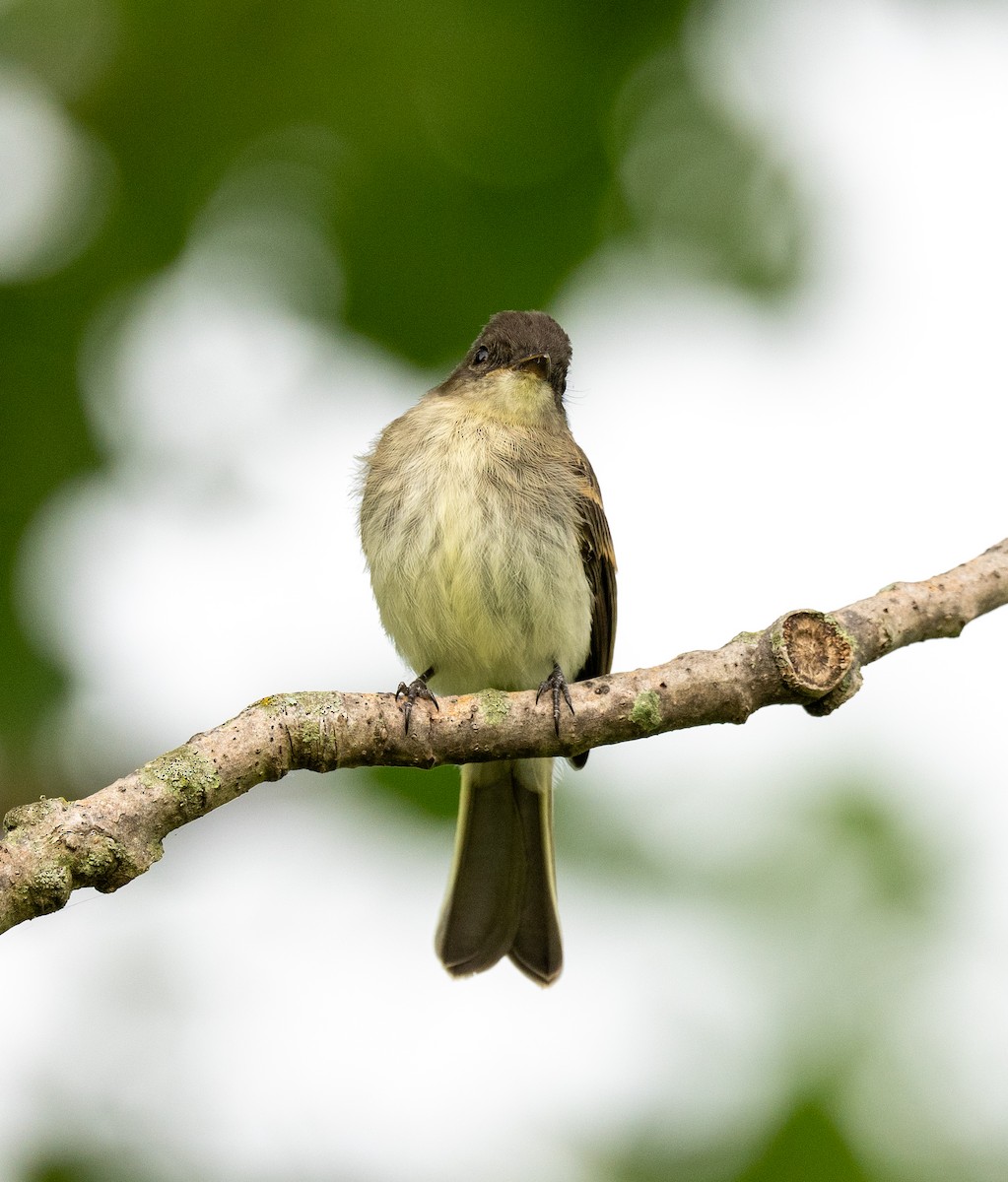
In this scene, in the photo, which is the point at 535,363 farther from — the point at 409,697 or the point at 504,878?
the point at 409,697

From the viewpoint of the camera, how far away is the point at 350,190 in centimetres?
446

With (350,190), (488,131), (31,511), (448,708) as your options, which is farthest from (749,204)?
(31,511)

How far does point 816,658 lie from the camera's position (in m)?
3.57

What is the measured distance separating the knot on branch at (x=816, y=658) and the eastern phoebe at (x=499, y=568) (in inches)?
68.0

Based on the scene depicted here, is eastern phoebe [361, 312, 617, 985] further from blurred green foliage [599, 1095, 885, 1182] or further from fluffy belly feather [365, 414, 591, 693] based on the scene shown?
blurred green foliage [599, 1095, 885, 1182]

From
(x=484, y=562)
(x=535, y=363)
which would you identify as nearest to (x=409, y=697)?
(x=484, y=562)

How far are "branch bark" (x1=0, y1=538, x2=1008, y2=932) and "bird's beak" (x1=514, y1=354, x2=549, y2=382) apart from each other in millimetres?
2078

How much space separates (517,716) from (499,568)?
148cm

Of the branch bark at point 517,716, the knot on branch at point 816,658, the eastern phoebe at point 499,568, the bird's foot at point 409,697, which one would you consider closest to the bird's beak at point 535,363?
the eastern phoebe at point 499,568

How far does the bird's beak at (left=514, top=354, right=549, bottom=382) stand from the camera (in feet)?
18.3

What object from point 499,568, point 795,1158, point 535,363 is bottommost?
point 795,1158

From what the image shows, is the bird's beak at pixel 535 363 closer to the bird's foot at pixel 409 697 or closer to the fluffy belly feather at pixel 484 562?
the fluffy belly feather at pixel 484 562

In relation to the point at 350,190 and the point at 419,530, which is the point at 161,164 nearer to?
the point at 350,190

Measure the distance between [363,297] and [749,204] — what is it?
1.22 meters
